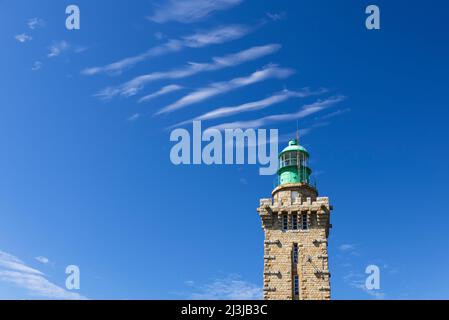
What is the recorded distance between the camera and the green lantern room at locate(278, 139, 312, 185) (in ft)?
169

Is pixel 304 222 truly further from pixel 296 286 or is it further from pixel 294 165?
pixel 294 165

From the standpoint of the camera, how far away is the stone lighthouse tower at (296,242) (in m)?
45.9

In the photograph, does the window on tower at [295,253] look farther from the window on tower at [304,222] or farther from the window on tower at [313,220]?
the window on tower at [313,220]

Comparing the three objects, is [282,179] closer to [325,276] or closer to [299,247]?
[299,247]

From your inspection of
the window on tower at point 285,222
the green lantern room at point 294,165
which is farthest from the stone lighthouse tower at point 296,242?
the green lantern room at point 294,165

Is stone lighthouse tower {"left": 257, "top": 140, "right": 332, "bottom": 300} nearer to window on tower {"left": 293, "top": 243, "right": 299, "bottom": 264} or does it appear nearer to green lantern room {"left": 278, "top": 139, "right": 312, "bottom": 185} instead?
window on tower {"left": 293, "top": 243, "right": 299, "bottom": 264}

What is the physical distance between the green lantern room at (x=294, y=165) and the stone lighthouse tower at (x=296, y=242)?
0.44m

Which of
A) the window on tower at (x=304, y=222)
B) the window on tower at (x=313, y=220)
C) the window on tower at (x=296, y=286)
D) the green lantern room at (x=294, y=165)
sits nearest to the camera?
the window on tower at (x=296, y=286)

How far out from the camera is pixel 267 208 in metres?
48.8

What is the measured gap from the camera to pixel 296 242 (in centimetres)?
4772

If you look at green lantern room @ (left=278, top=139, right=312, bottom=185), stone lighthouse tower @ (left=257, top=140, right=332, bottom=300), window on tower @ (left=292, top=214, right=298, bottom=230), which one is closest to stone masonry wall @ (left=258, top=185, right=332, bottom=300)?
stone lighthouse tower @ (left=257, top=140, right=332, bottom=300)

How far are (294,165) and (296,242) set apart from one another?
879 cm
